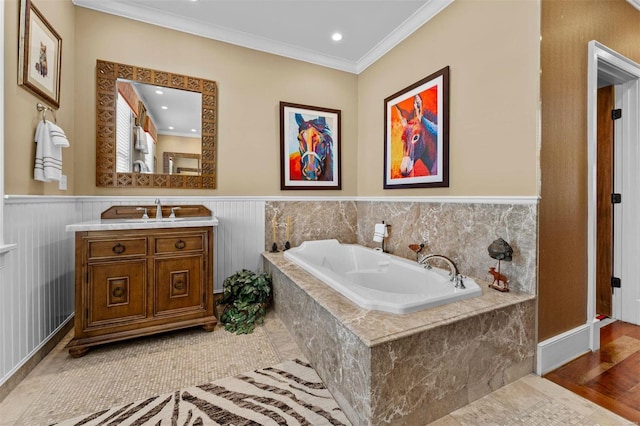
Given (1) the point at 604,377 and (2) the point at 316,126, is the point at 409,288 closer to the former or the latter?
(1) the point at 604,377

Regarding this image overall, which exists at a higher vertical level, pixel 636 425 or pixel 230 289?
pixel 230 289

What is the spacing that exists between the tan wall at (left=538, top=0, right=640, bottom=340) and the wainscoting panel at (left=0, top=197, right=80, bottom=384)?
308cm

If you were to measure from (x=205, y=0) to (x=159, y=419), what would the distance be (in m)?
2.99

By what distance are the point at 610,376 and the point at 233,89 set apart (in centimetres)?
368

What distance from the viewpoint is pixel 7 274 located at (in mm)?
1523

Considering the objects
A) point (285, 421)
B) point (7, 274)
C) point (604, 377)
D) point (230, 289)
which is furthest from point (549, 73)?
point (7, 274)

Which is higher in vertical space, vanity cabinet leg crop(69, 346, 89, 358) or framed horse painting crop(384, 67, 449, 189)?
framed horse painting crop(384, 67, 449, 189)

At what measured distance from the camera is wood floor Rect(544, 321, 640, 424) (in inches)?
57.9

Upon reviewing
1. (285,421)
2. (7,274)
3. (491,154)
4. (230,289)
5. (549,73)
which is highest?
(549,73)

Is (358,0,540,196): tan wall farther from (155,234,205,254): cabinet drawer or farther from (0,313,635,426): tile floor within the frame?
(155,234,205,254): cabinet drawer

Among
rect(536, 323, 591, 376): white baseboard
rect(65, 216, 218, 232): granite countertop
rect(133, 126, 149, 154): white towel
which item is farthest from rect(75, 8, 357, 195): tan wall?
rect(536, 323, 591, 376): white baseboard

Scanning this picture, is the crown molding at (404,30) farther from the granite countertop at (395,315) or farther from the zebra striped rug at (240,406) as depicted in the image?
the zebra striped rug at (240,406)

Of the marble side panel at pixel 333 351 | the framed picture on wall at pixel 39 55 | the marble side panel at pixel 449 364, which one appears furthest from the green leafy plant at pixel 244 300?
the framed picture on wall at pixel 39 55

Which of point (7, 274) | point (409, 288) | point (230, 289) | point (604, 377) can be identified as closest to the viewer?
point (7, 274)
